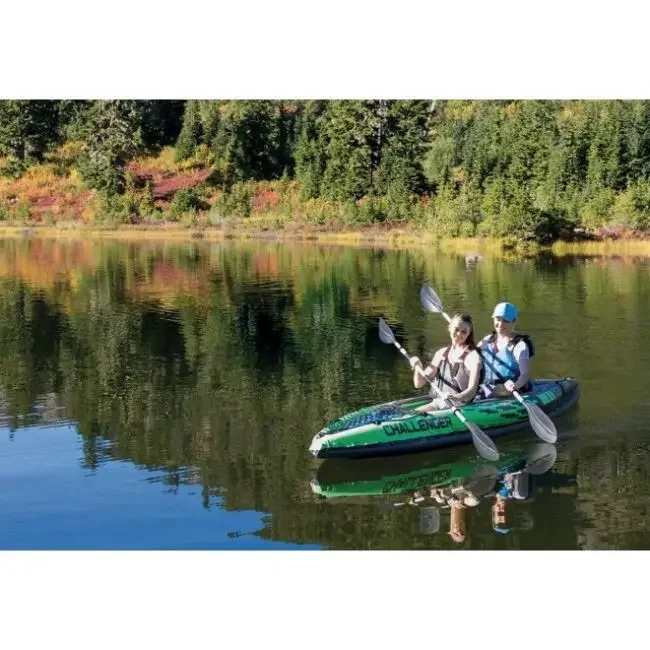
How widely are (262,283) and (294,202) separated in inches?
322

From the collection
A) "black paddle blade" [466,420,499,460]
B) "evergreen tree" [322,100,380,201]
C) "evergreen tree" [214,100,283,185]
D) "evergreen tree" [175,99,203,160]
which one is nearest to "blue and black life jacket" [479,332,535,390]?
"black paddle blade" [466,420,499,460]

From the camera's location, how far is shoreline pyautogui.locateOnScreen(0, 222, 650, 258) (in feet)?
83.1

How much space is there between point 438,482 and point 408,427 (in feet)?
1.67

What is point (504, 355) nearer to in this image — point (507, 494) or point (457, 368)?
point (457, 368)

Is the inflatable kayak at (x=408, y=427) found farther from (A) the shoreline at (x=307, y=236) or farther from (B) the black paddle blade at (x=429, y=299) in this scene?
(A) the shoreline at (x=307, y=236)

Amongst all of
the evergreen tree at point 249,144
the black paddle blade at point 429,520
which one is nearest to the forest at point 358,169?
the evergreen tree at point 249,144

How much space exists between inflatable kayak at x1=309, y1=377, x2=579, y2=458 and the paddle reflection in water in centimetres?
13

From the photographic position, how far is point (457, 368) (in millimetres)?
7477

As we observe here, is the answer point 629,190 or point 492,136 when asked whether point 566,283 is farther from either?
point 492,136

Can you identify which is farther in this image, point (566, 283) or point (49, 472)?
point (566, 283)

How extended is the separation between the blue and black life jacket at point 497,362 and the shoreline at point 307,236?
57.4 ft

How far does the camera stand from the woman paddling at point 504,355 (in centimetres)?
775
